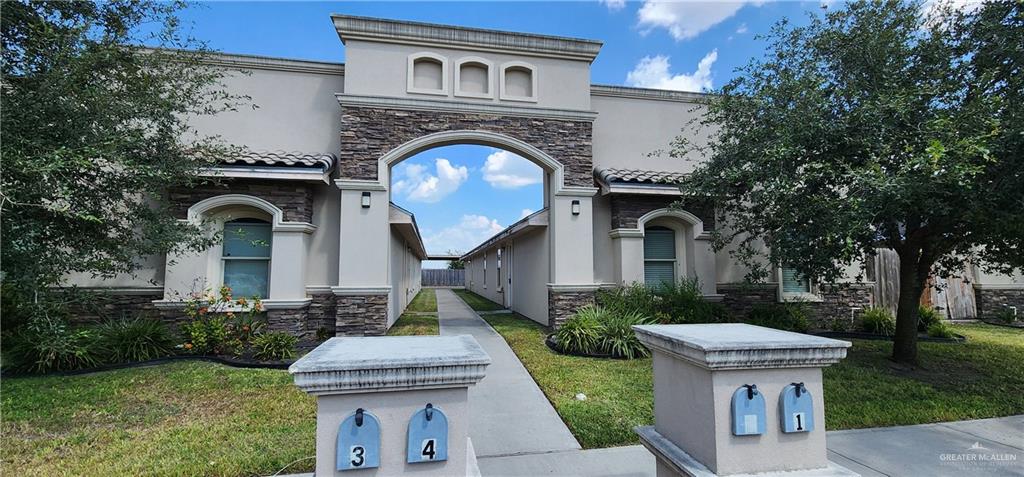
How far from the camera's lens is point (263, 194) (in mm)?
8531

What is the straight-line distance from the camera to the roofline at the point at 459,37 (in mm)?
9156

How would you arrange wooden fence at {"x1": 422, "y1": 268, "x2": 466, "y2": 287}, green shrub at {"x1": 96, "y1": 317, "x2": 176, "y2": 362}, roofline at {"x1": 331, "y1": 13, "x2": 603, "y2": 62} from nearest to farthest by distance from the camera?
green shrub at {"x1": 96, "y1": 317, "x2": 176, "y2": 362} → roofline at {"x1": 331, "y1": 13, "x2": 603, "y2": 62} → wooden fence at {"x1": 422, "y1": 268, "x2": 466, "y2": 287}

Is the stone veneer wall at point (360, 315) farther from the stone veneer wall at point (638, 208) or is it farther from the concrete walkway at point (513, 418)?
the stone veneer wall at point (638, 208)

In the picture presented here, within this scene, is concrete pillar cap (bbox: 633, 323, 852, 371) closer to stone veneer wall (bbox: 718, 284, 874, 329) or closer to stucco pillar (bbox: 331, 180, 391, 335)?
stucco pillar (bbox: 331, 180, 391, 335)

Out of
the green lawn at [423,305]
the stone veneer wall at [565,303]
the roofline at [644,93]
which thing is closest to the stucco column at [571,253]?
the stone veneer wall at [565,303]

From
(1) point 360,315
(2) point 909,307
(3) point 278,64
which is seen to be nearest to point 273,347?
(1) point 360,315

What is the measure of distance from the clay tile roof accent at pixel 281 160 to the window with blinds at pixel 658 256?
7193 mm

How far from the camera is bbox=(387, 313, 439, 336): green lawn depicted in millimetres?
9500

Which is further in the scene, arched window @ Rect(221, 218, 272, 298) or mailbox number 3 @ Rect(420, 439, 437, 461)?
arched window @ Rect(221, 218, 272, 298)

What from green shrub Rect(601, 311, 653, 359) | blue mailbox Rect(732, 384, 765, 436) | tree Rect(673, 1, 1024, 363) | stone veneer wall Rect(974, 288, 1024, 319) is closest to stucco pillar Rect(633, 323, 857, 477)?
blue mailbox Rect(732, 384, 765, 436)

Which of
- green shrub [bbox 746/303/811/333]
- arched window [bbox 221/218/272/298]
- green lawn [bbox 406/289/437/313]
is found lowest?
green lawn [bbox 406/289/437/313]

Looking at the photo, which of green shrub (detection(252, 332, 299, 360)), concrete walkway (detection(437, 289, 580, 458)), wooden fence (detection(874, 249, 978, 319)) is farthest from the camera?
wooden fence (detection(874, 249, 978, 319))

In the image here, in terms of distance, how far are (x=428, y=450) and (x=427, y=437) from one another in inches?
2.1

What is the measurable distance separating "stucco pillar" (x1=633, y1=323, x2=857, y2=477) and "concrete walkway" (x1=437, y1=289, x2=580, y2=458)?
2.09 metres
